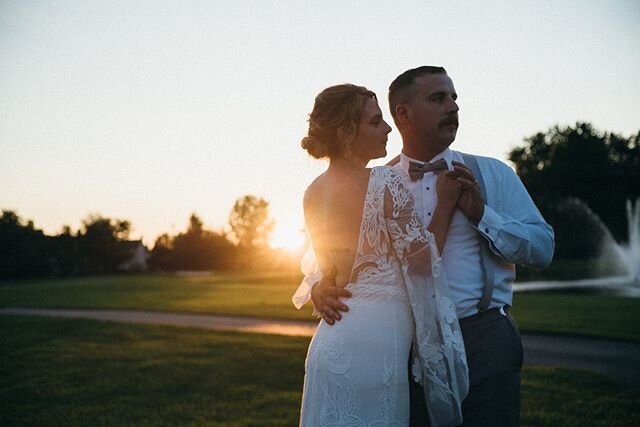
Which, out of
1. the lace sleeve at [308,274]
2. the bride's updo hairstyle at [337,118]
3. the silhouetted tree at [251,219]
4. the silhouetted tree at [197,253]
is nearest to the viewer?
the bride's updo hairstyle at [337,118]

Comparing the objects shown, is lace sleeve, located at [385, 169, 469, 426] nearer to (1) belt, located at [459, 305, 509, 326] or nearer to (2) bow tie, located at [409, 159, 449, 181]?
(1) belt, located at [459, 305, 509, 326]

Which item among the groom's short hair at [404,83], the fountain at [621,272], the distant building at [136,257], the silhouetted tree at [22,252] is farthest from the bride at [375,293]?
the distant building at [136,257]

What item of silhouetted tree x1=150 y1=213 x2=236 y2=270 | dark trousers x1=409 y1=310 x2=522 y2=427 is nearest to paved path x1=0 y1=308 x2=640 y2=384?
dark trousers x1=409 y1=310 x2=522 y2=427

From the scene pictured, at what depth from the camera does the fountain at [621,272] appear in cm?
2800

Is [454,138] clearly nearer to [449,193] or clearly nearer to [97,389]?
[449,193]

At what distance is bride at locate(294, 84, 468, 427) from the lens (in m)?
3.02

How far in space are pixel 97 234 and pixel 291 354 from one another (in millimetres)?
73367

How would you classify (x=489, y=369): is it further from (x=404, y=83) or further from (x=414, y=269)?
(x=404, y=83)

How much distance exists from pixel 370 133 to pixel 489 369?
4.60ft

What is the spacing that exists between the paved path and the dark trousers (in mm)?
6880

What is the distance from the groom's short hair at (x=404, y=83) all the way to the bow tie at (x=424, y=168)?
0.39 m

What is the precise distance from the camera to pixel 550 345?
1215cm

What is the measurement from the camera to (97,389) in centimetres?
919

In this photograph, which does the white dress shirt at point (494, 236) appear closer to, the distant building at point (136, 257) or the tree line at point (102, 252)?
the tree line at point (102, 252)
